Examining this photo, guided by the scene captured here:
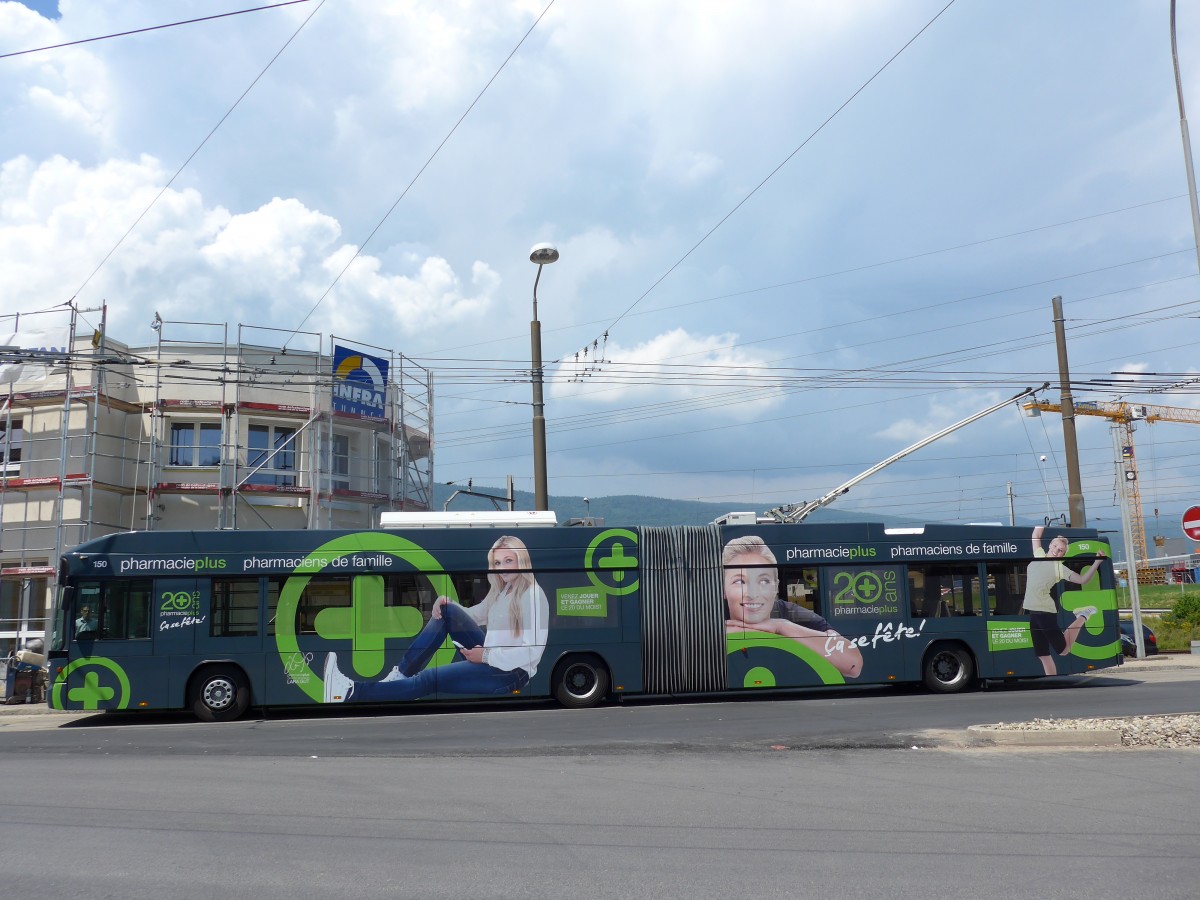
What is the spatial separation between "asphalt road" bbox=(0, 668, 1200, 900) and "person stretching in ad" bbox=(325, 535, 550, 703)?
1999 millimetres

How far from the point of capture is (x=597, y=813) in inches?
336

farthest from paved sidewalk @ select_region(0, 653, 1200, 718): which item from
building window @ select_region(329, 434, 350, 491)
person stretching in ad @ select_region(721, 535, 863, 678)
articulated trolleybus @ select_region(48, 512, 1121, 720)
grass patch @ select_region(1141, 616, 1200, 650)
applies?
building window @ select_region(329, 434, 350, 491)

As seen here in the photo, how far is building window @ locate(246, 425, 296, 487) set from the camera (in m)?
26.2

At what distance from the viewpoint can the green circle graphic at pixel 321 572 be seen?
16859mm

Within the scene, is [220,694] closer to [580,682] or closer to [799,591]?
[580,682]

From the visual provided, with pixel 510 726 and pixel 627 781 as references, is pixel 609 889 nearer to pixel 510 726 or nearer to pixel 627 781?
pixel 627 781

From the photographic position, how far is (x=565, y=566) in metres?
17.7

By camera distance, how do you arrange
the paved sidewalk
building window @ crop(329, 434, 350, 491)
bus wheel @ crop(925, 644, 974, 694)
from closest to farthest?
bus wheel @ crop(925, 644, 974, 694) → the paved sidewalk → building window @ crop(329, 434, 350, 491)

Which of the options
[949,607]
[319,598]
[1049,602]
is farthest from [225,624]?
[1049,602]

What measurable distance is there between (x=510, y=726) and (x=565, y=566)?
11.3 ft

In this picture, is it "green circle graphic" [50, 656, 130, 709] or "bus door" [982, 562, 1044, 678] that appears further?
"bus door" [982, 562, 1044, 678]

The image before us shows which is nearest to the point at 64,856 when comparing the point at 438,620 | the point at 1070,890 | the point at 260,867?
the point at 260,867

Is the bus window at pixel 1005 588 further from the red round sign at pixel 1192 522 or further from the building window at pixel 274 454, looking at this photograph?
the building window at pixel 274 454

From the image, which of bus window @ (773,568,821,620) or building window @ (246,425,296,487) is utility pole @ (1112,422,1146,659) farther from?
building window @ (246,425,296,487)
